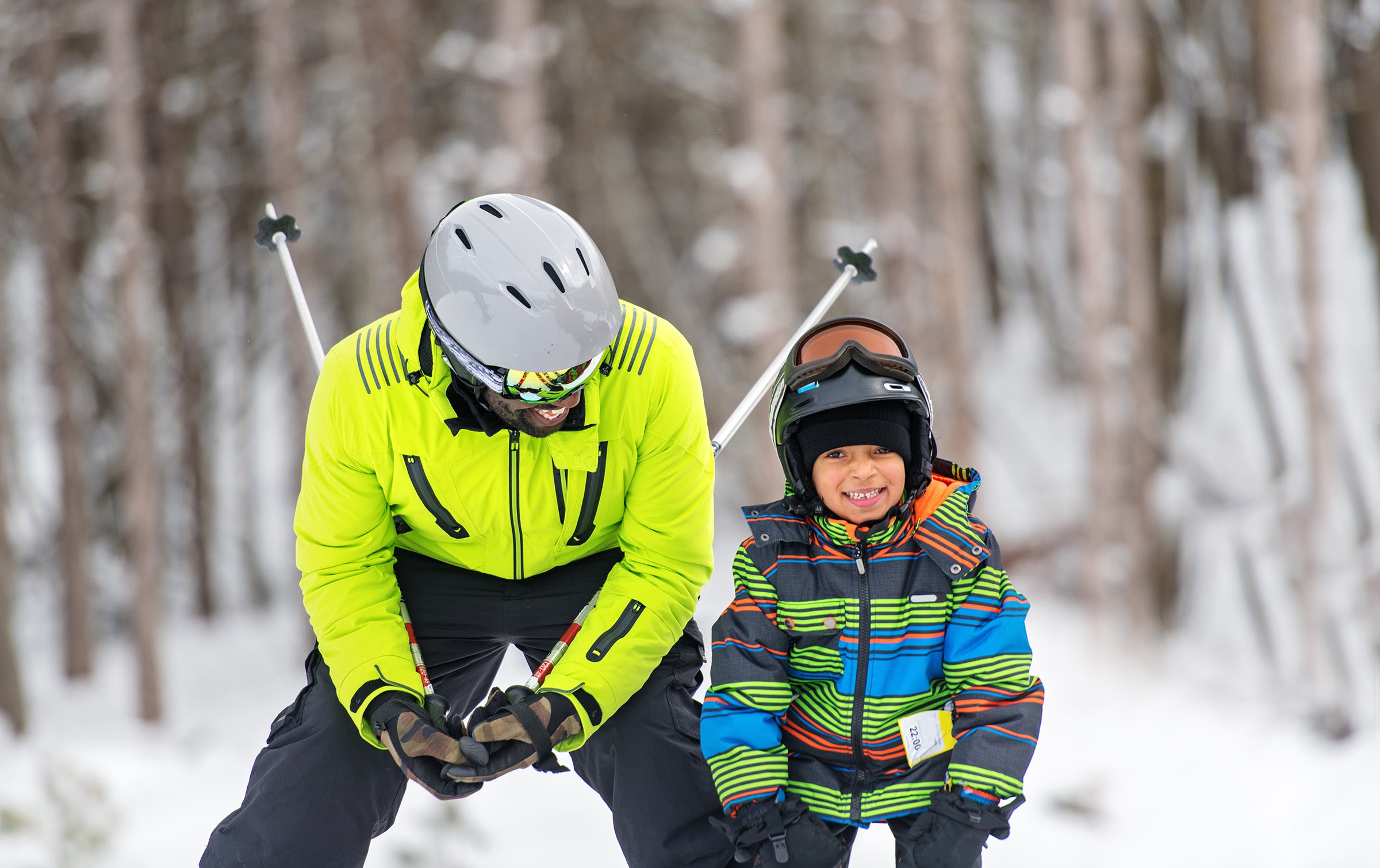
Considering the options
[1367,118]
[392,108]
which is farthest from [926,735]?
[1367,118]

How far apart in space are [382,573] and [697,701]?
2.35ft

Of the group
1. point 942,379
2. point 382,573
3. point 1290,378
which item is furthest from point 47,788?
point 1290,378

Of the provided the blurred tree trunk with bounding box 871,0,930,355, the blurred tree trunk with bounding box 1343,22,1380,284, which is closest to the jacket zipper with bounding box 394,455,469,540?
the blurred tree trunk with bounding box 871,0,930,355

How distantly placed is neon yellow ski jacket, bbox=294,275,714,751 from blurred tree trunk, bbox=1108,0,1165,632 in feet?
27.9

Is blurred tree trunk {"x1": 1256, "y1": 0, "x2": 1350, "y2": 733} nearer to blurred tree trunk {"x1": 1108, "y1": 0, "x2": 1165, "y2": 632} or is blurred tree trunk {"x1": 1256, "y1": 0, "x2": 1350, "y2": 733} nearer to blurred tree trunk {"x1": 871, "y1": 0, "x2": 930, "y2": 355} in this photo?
blurred tree trunk {"x1": 1108, "y1": 0, "x2": 1165, "y2": 632}

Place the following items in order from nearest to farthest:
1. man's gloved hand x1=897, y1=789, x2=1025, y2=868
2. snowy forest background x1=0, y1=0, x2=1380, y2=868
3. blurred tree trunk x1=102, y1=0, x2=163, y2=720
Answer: man's gloved hand x1=897, y1=789, x2=1025, y2=868 < snowy forest background x1=0, y1=0, x2=1380, y2=868 < blurred tree trunk x1=102, y1=0, x2=163, y2=720

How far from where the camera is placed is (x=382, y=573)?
259cm

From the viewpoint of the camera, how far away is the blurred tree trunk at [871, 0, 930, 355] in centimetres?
991

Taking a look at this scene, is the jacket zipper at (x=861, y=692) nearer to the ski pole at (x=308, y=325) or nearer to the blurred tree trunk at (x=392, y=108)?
the ski pole at (x=308, y=325)

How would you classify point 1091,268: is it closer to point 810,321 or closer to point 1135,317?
point 1135,317

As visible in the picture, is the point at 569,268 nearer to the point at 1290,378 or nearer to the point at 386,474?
the point at 386,474

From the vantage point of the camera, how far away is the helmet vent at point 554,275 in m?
2.28

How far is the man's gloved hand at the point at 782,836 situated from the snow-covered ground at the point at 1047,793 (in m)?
2.76

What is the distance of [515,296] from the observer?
227 cm
